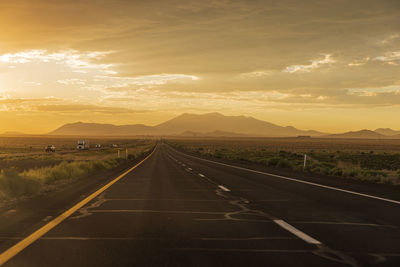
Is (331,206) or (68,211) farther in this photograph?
(331,206)

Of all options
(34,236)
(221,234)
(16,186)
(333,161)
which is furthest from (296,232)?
(333,161)

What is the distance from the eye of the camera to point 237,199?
10805 millimetres

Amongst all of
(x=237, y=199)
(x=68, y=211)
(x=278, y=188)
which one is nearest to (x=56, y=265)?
(x=68, y=211)

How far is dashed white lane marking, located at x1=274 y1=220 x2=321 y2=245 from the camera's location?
19.2 ft

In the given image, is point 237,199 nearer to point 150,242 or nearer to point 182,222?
point 182,222

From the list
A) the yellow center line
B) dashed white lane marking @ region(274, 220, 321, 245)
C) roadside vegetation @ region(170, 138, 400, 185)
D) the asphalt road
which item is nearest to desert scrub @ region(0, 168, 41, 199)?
the asphalt road

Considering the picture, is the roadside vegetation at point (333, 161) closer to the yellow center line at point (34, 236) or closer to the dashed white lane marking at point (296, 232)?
the dashed white lane marking at point (296, 232)

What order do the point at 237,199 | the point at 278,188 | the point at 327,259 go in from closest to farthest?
the point at 327,259
the point at 237,199
the point at 278,188

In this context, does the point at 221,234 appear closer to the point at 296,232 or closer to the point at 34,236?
the point at 296,232

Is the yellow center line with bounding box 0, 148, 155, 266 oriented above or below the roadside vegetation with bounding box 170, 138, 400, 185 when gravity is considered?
above

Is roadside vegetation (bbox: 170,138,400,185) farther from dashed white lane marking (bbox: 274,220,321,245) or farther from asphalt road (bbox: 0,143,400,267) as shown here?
dashed white lane marking (bbox: 274,220,321,245)

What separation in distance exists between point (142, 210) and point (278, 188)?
6495mm

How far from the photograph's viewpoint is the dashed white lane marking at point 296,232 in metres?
5.85

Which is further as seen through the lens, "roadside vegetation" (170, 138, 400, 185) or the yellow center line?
"roadside vegetation" (170, 138, 400, 185)
